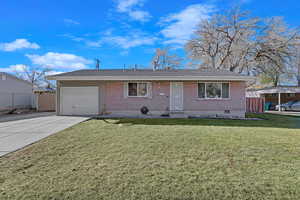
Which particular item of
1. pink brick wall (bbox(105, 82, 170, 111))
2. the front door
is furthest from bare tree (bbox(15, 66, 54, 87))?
the front door

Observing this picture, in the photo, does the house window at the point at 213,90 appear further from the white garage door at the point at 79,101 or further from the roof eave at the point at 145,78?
the white garage door at the point at 79,101

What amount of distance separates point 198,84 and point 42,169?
9.48 meters

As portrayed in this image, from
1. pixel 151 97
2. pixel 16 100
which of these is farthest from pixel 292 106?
pixel 16 100

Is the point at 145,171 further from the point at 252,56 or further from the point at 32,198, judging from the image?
the point at 252,56

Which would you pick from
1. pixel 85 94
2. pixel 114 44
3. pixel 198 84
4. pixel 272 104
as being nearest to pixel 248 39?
pixel 272 104

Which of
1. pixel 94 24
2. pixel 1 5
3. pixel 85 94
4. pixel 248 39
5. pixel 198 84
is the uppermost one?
pixel 248 39

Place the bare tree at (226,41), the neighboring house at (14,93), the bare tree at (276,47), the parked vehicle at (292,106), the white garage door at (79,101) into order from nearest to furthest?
the white garage door at (79,101)
the neighboring house at (14,93)
the parked vehicle at (292,106)
the bare tree at (276,47)
the bare tree at (226,41)

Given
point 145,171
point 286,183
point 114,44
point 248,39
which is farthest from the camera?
point 248,39

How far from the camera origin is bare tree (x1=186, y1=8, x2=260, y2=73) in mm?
19656

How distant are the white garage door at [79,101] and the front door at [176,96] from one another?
16.3 ft

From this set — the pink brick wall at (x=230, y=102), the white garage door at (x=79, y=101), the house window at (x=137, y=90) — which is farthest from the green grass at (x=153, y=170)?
the house window at (x=137, y=90)

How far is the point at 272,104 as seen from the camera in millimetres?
20016

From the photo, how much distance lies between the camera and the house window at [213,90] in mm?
10492

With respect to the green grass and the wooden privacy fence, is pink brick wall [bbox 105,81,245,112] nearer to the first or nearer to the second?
the green grass
